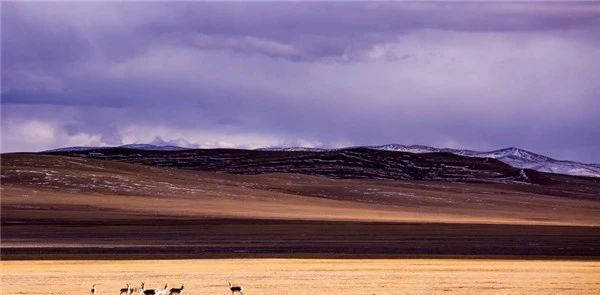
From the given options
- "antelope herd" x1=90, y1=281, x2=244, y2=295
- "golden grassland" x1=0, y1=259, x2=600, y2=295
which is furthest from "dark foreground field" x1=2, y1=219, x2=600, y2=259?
"antelope herd" x1=90, y1=281, x2=244, y2=295

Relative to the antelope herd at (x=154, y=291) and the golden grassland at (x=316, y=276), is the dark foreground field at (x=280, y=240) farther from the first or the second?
the antelope herd at (x=154, y=291)

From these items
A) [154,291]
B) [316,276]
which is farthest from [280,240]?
[154,291]

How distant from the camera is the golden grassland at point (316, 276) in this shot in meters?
27.2

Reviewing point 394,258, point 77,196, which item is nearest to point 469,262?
point 394,258

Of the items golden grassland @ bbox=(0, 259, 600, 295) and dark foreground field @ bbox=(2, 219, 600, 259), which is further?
dark foreground field @ bbox=(2, 219, 600, 259)

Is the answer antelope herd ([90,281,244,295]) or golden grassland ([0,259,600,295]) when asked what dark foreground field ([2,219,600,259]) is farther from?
antelope herd ([90,281,244,295])

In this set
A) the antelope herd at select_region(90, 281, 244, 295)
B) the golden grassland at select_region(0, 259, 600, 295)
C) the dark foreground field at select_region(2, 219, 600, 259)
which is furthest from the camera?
the dark foreground field at select_region(2, 219, 600, 259)

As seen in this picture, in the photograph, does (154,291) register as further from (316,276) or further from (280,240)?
(280,240)

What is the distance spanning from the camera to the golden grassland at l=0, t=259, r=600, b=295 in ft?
89.4

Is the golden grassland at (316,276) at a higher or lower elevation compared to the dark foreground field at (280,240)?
lower

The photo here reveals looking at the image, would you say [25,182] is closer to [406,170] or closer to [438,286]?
[406,170]

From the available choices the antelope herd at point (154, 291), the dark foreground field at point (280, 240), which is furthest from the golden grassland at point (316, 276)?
the dark foreground field at point (280, 240)

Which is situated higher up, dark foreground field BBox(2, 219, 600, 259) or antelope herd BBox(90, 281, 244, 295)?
dark foreground field BBox(2, 219, 600, 259)

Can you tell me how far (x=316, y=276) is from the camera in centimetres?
3075
